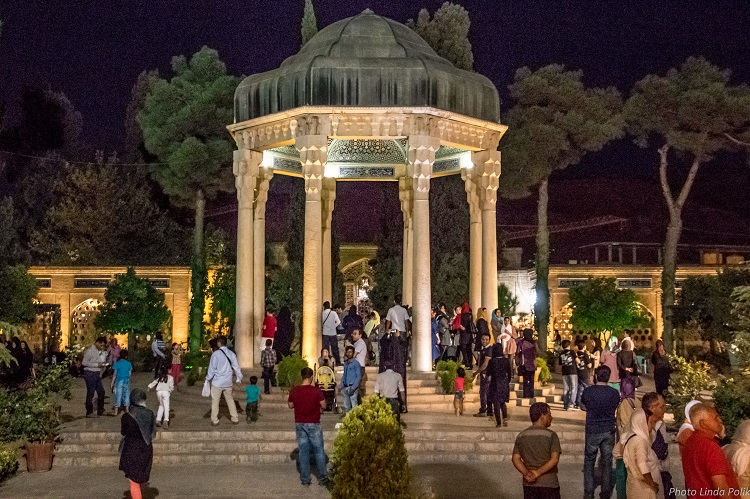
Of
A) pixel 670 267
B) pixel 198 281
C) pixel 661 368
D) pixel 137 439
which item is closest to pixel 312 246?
pixel 661 368

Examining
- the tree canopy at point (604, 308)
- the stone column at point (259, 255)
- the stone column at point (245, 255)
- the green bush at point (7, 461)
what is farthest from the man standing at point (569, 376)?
the tree canopy at point (604, 308)

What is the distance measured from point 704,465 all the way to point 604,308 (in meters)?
21.5

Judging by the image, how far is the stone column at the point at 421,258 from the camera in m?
18.5

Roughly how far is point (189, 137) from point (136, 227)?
29.4 ft

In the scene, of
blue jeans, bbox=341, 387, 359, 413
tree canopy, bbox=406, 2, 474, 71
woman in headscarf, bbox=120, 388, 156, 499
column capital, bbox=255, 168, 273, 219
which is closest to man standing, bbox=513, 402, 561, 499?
woman in headscarf, bbox=120, 388, 156, 499

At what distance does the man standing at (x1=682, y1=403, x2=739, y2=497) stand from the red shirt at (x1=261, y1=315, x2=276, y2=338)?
45.7ft

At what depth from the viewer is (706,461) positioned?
6707 mm

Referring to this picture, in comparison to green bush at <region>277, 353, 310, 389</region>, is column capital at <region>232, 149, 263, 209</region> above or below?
above

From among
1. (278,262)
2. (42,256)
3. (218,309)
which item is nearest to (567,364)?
(218,309)

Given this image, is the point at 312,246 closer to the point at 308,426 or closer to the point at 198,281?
the point at 308,426

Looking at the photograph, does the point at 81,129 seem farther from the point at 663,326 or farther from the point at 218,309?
the point at 663,326

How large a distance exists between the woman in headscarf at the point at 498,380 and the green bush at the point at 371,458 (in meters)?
5.54

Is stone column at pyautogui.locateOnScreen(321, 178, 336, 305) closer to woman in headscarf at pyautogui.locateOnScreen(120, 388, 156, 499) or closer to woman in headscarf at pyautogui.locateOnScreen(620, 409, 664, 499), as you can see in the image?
woman in headscarf at pyautogui.locateOnScreen(120, 388, 156, 499)

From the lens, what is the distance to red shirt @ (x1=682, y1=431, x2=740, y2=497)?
6.65 m
